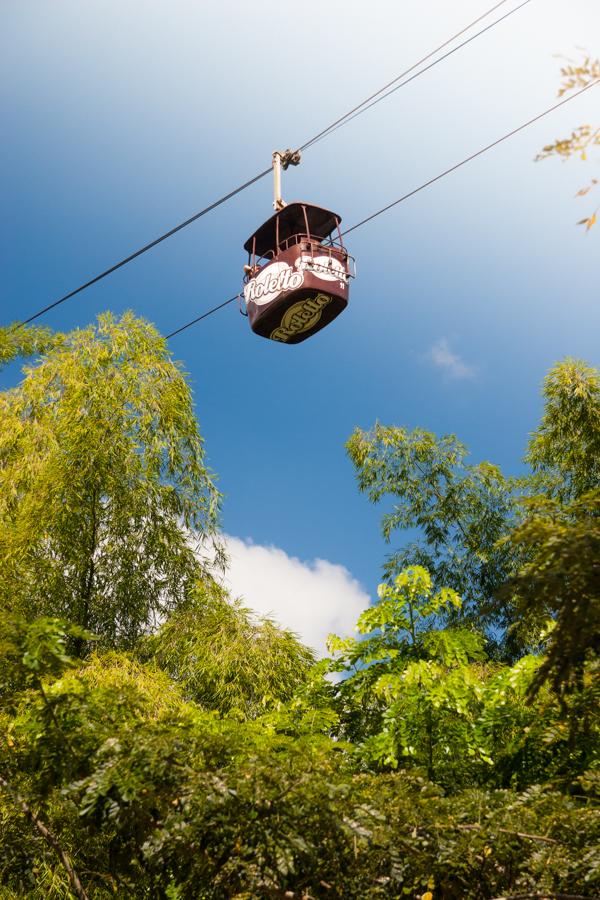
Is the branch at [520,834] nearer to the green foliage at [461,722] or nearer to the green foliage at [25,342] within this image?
the green foliage at [461,722]

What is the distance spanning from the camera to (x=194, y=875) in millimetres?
2336

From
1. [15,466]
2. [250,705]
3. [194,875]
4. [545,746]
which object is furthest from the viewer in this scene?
[15,466]

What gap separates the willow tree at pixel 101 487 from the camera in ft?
22.5

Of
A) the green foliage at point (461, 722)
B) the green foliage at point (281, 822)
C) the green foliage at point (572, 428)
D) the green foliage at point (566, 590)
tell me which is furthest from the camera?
the green foliage at point (572, 428)

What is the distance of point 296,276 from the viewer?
552 cm

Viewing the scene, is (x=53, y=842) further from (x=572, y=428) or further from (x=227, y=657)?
(x=572, y=428)

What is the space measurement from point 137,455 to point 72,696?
194 inches

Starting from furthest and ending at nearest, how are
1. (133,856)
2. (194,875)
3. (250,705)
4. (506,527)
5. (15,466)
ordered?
(506,527) → (15,466) → (250,705) → (133,856) → (194,875)

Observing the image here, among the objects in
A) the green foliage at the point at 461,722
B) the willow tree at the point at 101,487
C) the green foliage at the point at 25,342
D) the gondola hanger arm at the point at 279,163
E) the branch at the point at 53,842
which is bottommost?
the branch at the point at 53,842

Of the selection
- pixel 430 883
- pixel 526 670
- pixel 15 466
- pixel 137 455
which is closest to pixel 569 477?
pixel 137 455

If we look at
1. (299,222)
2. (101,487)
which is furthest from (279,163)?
(101,487)

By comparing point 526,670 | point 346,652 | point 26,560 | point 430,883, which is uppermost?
point 26,560

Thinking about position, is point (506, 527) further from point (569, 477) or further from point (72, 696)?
point (72, 696)

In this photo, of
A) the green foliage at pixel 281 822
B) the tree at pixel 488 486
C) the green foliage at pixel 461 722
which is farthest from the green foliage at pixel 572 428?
the green foliage at pixel 281 822
